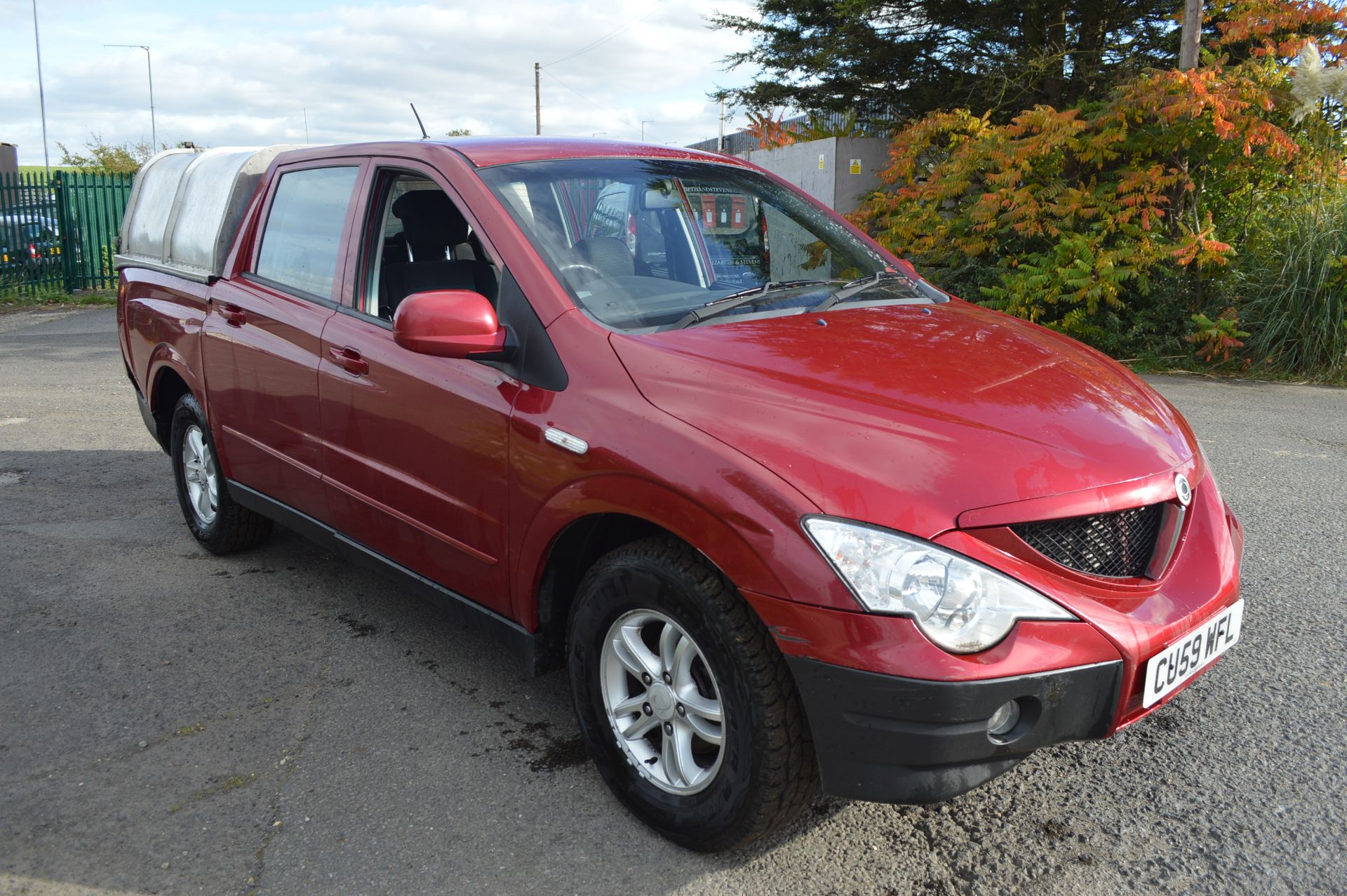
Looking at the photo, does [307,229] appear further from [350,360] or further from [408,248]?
[350,360]

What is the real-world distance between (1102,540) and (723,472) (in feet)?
2.85

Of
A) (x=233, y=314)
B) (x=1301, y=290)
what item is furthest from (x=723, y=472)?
(x=1301, y=290)

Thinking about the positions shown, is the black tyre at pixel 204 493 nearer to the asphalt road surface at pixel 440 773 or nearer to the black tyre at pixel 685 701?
the asphalt road surface at pixel 440 773

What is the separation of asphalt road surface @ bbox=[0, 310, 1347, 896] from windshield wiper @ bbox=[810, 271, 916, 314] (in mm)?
1452

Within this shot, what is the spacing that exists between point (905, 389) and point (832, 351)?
281mm

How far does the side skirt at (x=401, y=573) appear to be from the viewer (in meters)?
2.97

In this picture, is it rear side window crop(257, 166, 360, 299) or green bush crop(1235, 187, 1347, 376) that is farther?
green bush crop(1235, 187, 1347, 376)

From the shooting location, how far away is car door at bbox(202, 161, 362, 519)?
12.1 ft

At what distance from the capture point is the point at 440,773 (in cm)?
294

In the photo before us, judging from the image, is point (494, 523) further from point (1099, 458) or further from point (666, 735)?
point (1099, 458)

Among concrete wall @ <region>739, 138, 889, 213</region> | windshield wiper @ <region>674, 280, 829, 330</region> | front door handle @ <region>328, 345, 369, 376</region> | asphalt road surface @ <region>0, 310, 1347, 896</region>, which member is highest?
concrete wall @ <region>739, 138, 889, 213</region>

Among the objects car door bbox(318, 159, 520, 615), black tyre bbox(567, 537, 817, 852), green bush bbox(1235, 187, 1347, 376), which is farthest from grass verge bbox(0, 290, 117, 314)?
black tyre bbox(567, 537, 817, 852)

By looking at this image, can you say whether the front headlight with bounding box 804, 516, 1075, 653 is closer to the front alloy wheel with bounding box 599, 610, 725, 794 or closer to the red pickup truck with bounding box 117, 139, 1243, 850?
the red pickup truck with bounding box 117, 139, 1243, 850

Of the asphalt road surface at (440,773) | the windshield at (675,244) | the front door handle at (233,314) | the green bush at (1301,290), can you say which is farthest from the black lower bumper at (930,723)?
the green bush at (1301,290)
